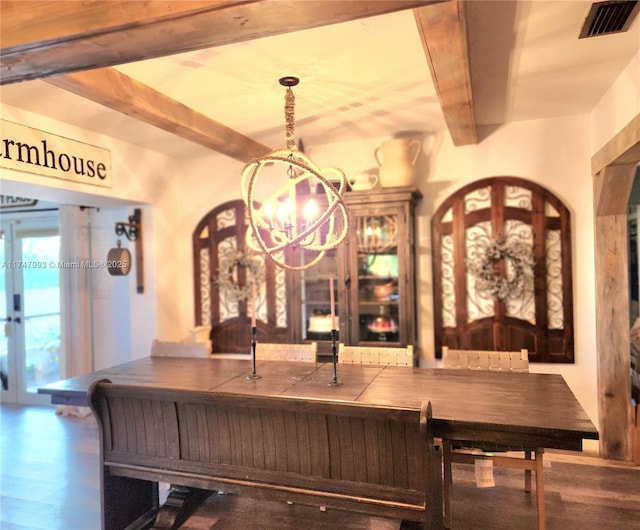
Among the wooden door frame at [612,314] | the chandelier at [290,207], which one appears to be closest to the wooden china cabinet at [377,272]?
the chandelier at [290,207]

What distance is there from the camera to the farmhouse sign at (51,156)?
2.85 m

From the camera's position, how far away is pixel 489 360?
9.26ft

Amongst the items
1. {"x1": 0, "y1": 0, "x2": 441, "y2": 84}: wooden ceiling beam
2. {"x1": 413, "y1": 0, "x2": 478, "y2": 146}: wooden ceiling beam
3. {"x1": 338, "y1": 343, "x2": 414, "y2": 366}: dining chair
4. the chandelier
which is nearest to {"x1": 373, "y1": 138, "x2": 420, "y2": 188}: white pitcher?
{"x1": 413, "y1": 0, "x2": 478, "y2": 146}: wooden ceiling beam

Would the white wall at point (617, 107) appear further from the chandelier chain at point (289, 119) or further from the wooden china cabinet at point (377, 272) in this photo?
the chandelier chain at point (289, 119)

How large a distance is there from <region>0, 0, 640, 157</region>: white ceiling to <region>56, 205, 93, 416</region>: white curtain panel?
1.17 metres

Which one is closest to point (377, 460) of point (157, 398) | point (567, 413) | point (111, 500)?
point (567, 413)

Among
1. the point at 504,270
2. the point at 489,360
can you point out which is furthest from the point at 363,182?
the point at 489,360

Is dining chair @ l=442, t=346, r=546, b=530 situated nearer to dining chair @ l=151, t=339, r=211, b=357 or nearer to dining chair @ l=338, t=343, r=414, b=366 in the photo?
dining chair @ l=338, t=343, r=414, b=366

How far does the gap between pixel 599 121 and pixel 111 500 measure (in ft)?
12.2

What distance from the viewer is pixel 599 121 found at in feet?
10.5

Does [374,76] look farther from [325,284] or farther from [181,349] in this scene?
[181,349]

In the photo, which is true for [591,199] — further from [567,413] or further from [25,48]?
[25,48]

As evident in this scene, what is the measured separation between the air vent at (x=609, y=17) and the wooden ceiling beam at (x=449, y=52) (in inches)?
20.1

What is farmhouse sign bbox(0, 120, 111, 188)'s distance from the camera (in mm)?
2850
